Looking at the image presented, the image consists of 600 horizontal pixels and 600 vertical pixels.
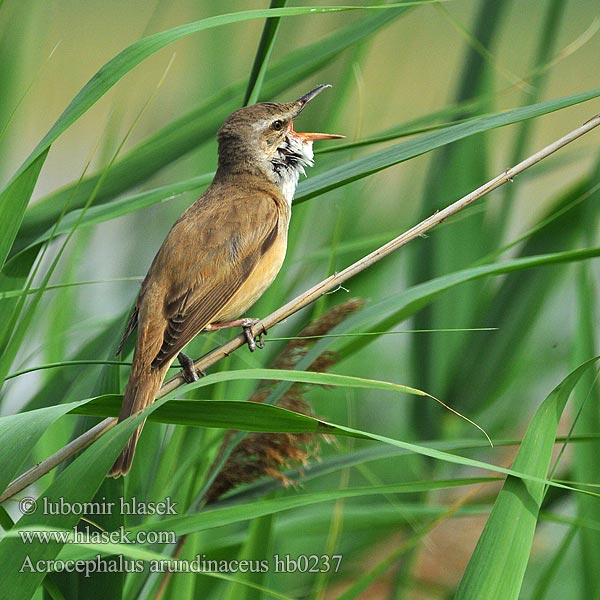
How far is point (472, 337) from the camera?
2848 millimetres

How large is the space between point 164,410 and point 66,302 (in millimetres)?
1337

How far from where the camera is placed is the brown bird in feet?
6.90

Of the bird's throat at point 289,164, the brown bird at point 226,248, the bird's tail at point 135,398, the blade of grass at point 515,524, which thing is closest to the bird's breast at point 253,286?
the brown bird at point 226,248

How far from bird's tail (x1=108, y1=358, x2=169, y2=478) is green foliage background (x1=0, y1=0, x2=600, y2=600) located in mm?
64

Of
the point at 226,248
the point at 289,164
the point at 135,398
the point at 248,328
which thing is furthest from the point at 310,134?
the point at 135,398

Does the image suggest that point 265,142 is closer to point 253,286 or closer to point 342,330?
point 253,286

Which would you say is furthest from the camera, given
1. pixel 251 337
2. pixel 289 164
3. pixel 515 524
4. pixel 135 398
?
pixel 289 164

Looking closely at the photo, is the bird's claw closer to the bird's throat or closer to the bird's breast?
the bird's breast

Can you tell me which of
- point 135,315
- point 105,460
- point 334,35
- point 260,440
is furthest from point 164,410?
point 334,35

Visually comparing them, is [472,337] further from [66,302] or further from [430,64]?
[430,64]

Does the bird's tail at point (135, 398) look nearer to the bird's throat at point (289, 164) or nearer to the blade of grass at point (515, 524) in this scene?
the blade of grass at point (515, 524)

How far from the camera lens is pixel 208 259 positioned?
2367 mm

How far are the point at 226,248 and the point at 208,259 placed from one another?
0.25 ft

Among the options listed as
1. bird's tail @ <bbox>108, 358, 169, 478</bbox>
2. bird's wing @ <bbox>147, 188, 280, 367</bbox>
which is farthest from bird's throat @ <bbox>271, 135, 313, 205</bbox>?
bird's tail @ <bbox>108, 358, 169, 478</bbox>
